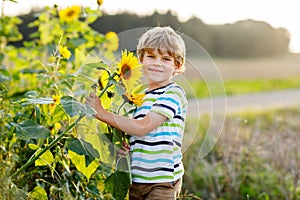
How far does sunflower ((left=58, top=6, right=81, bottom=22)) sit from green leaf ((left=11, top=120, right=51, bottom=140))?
1.45 m

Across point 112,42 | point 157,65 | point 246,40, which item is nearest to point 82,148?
point 157,65

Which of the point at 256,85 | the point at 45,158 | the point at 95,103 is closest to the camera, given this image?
the point at 95,103

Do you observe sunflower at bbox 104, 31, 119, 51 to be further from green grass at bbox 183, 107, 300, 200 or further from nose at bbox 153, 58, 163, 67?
green grass at bbox 183, 107, 300, 200

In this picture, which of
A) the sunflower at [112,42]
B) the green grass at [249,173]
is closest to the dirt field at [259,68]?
the green grass at [249,173]

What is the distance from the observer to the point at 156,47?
6.73 ft

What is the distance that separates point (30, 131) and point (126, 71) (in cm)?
44

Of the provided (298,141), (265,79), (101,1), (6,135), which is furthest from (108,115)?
(265,79)

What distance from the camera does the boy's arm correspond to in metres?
2.00

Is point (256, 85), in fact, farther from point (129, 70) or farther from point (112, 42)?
point (129, 70)

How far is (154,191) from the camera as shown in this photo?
2098 mm

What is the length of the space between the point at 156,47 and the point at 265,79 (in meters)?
13.0

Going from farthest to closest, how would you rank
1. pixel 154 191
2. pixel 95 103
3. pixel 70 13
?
pixel 70 13, pixel 154 191, pixel 95 103

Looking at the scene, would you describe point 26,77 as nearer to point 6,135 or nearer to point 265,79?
point 6,135

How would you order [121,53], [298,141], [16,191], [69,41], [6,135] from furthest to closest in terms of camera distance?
[298,141]
[69,41]
[6,135]
[121,53]
[16,191]
